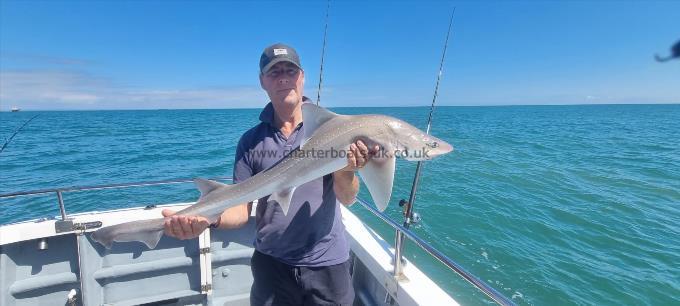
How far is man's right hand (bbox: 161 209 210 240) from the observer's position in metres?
3.10

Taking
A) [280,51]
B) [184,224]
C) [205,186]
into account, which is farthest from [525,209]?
[184,224]

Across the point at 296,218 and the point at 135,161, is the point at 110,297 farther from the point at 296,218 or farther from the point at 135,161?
the point at 135,161

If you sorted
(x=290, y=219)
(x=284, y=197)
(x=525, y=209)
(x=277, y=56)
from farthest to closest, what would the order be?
(x=525, y=209)
(x=277, y=56)
(x=290, y=219)
(x=284, y=197)

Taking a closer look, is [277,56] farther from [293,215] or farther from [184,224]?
[184,224]

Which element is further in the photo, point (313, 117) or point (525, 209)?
Result: point (525, 209)

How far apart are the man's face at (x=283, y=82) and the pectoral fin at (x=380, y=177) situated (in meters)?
1.07

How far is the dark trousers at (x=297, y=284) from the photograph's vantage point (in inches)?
125

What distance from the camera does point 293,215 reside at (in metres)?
3.18

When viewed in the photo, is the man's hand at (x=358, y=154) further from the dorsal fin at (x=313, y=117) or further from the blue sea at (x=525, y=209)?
the blue sea at (x=525, y=209)

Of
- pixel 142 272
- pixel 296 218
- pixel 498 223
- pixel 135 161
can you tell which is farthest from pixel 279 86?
pixel 135 161

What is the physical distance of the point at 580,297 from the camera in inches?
324

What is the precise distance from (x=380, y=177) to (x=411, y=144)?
455 mm

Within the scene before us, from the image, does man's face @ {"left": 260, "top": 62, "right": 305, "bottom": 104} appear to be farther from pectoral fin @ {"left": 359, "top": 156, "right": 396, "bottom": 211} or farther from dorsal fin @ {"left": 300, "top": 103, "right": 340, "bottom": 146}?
pectoral fin @ {"left": 359, "top": 156, "right": 396, "bottom": 211}

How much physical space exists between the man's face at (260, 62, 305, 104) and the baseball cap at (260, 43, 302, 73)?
55 mm
